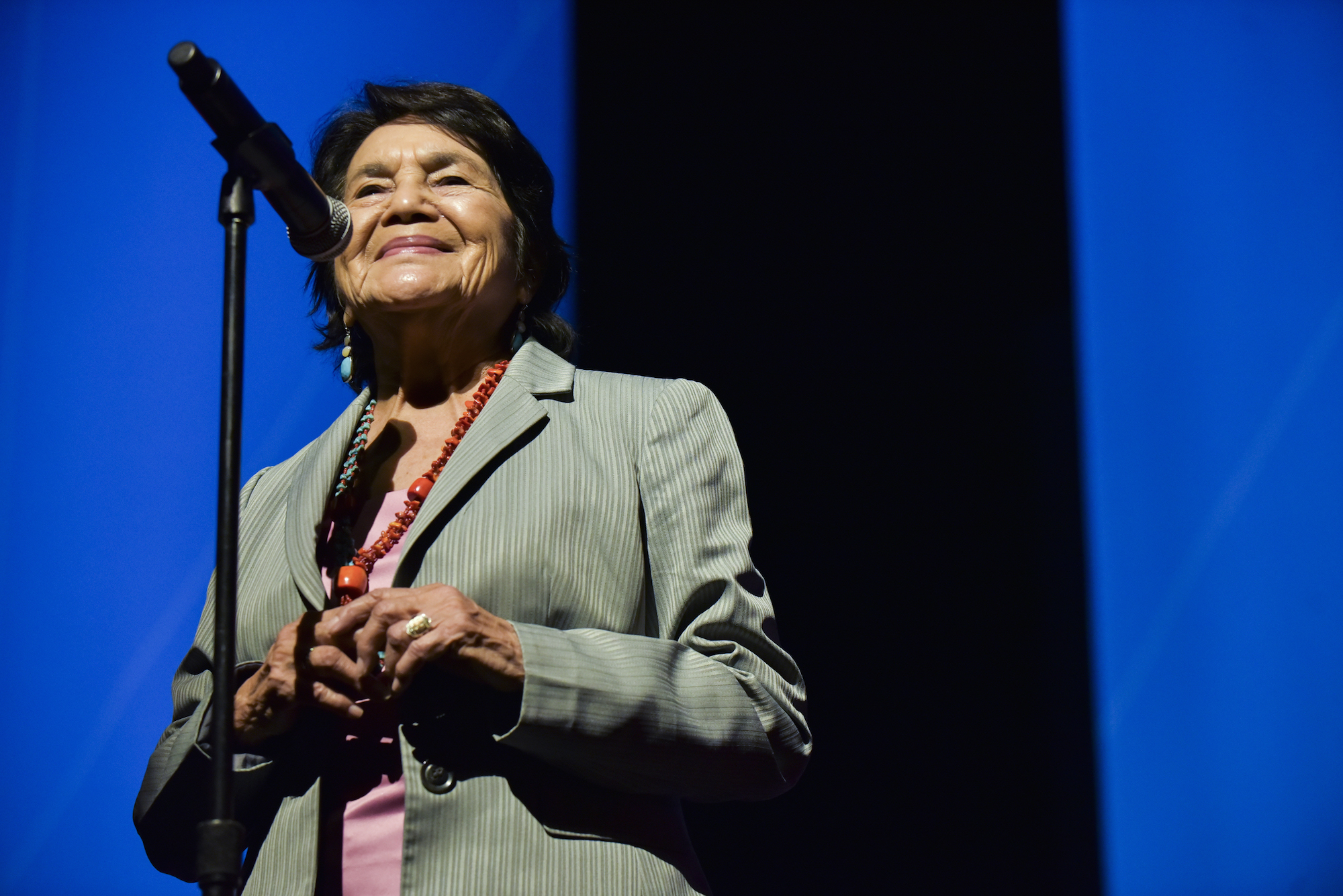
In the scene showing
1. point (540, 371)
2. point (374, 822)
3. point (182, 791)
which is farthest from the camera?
point (540, 371)

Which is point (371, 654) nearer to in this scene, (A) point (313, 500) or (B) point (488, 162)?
(A) point (313, 500)

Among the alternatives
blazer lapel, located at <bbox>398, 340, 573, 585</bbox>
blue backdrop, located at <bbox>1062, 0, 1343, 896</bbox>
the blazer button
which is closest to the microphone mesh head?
blazer lapel, located at <bbox>398, 340, 573, 585</bbox>

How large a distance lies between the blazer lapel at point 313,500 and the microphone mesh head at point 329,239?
0.42m

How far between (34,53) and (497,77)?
0.93m

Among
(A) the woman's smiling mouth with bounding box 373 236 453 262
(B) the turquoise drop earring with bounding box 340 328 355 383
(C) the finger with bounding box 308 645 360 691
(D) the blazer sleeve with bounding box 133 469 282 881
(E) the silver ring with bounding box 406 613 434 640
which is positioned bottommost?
(D) the blazer sleeve with bounding box 133 469 282 881

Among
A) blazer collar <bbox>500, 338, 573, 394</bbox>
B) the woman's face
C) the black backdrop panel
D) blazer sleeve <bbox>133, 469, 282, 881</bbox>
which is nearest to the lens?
blazer sleeve <bbox>133, 469, 282, 881</bbox>

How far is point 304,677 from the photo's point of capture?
129cm

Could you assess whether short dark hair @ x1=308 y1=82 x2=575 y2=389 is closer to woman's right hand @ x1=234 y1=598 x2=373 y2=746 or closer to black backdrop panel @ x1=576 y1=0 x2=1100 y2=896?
black backdrop panel @ x1=576 y1=0 x2=1100 y2=896

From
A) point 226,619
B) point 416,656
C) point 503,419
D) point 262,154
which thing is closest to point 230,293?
point 262,154

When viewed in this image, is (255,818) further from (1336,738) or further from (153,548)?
(1336,738)

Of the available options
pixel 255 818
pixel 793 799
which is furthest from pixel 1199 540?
pixel 255 818

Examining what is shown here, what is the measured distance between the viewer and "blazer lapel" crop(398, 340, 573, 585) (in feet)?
4.76

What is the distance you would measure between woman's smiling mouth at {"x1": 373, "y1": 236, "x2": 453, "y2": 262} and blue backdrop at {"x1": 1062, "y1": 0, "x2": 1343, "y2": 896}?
1.20 metres

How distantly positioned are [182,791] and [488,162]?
41.6 inches
